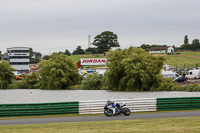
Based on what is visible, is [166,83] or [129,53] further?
[129,53]

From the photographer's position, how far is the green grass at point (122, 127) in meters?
15.7

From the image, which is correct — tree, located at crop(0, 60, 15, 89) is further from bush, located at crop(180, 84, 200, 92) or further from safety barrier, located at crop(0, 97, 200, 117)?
safety barrier, located at crop(0, 97, 200, 117)

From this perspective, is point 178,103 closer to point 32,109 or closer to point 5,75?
point 32,109

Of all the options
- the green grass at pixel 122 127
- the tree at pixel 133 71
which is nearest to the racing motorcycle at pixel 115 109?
the green grass at pixel 122 127

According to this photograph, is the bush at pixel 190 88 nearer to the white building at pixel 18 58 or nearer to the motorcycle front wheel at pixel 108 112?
the motorcycle front wheel at pixel 108 112

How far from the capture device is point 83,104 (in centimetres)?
2353

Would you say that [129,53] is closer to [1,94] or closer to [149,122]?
[1,94]

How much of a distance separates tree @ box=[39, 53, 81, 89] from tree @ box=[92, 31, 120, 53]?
352ft

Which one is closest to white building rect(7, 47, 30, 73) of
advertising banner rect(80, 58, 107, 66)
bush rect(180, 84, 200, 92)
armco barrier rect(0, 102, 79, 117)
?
advertising banner rect(80, 58, 107, 66)

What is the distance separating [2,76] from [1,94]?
36.7ft

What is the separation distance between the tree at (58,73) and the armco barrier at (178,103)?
42572 millimetres

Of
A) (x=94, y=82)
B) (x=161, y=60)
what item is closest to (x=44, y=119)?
(x=161, y=60)

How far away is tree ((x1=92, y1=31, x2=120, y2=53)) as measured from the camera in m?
178

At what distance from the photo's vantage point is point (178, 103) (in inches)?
947
